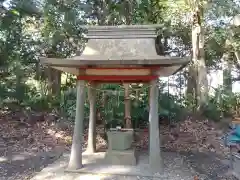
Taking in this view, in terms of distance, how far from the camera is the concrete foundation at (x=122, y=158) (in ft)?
22.3

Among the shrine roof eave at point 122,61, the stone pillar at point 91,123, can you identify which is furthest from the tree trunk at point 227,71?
the shrine roof eave at point 122,61

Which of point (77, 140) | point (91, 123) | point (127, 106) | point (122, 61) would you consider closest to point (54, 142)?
point (91, 123)

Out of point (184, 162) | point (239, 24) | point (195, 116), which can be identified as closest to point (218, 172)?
point (184, 162)

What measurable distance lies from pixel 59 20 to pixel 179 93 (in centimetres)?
658

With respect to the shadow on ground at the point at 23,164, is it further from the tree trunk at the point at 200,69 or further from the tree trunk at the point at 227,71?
the tree trunk at the point at 227,71

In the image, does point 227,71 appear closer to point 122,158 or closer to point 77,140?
point 122,158

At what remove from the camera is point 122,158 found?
683 centimetres

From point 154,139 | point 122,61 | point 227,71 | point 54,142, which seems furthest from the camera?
point 227,71

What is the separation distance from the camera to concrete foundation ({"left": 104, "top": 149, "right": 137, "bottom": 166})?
22.3ft

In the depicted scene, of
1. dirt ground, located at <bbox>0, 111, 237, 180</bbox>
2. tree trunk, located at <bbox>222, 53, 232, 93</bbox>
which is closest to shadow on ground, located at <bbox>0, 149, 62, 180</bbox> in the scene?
dirt ground, located at <bbox>0, 111, 237, 180</bbox>

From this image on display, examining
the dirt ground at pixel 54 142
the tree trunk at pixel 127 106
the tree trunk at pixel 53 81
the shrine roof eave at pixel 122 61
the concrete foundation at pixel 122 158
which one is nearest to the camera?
the shrine roof eave at pixel 122 61

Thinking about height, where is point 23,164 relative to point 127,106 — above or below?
below

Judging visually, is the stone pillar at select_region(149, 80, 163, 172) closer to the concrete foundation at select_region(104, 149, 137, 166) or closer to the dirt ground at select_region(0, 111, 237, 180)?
the concrete foundation at select_region(104, 149, 137, 166)

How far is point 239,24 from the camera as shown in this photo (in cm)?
1174
